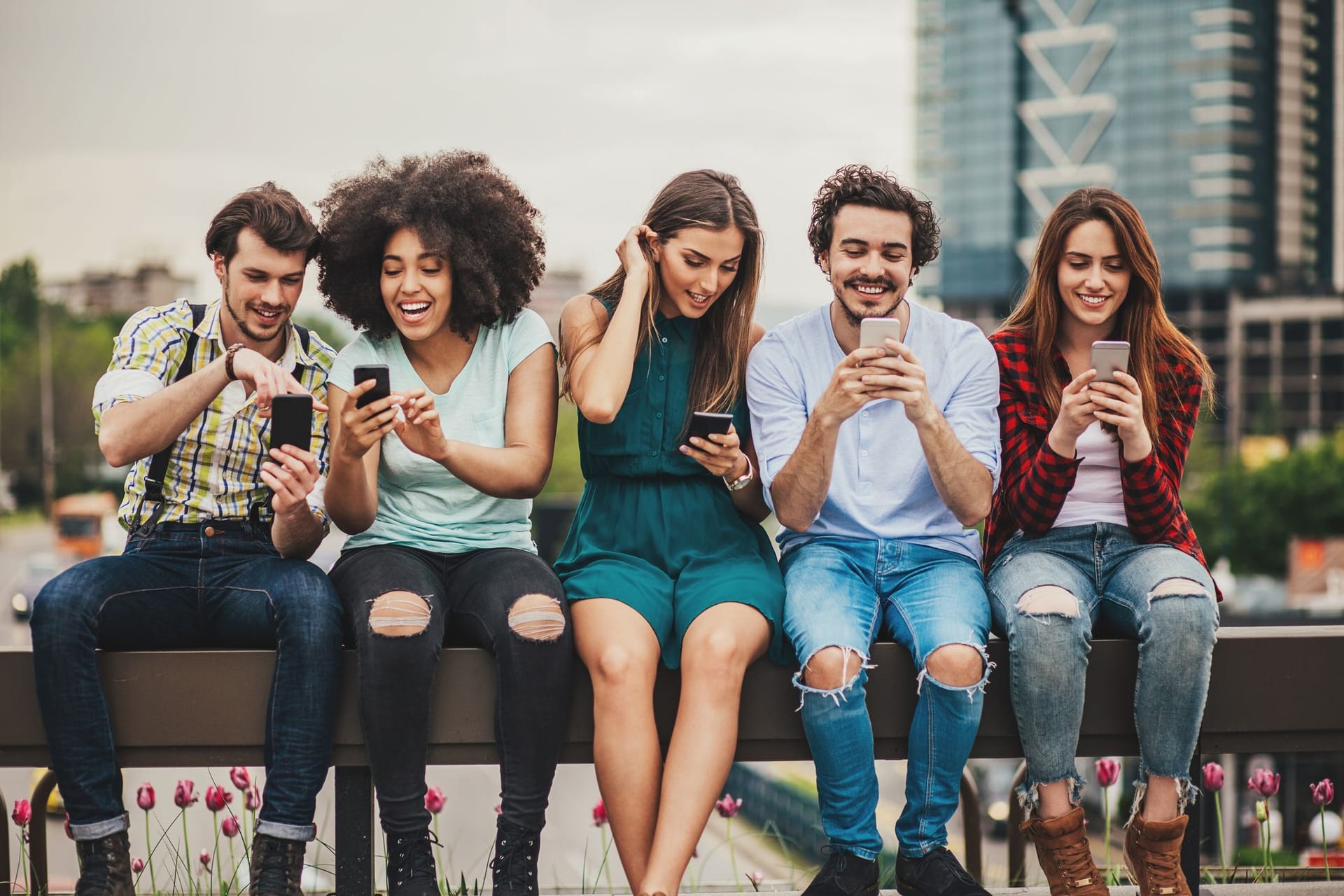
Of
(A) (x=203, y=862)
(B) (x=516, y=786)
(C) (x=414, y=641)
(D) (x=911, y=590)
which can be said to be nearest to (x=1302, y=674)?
(D) (x=911, y=590)

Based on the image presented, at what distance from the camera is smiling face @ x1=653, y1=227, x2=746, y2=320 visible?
3189 mm

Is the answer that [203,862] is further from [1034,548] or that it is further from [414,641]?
[1034,548]

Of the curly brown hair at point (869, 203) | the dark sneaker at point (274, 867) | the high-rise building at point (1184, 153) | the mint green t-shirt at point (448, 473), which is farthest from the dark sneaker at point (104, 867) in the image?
the high-rise building at point (1184, 153)

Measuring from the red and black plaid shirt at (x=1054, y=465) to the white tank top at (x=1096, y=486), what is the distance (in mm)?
50

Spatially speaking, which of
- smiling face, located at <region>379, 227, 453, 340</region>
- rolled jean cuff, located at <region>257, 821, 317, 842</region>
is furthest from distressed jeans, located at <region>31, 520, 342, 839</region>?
smiling face, located at <region>379, 227, 453, 340</region>

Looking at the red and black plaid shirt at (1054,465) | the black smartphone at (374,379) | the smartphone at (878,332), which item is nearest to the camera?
the black smartphone at (374,379)

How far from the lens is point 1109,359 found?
288 cm

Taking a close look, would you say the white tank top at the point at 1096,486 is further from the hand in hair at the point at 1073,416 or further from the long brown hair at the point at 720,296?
the long brown hair at the point at 720,296

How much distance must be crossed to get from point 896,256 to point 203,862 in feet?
7.86

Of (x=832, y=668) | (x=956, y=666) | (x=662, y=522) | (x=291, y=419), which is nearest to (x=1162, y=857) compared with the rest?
(x=956, y=666)

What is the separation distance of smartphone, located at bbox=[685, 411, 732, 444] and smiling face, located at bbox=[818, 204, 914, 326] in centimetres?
48

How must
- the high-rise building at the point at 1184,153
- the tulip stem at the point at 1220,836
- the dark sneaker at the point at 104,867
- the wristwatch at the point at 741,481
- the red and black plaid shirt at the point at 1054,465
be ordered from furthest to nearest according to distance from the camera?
the high-rise building at the point at 1184,153 → the tulip stem at the point at 1220,836 → the wristwatch at the point at 741,481 → the red and black plaid shirt at the point at 1054,465 → the dark sneaker at the point at 104,867

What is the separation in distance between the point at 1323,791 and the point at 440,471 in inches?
101

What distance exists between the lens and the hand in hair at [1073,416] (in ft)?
9.44
